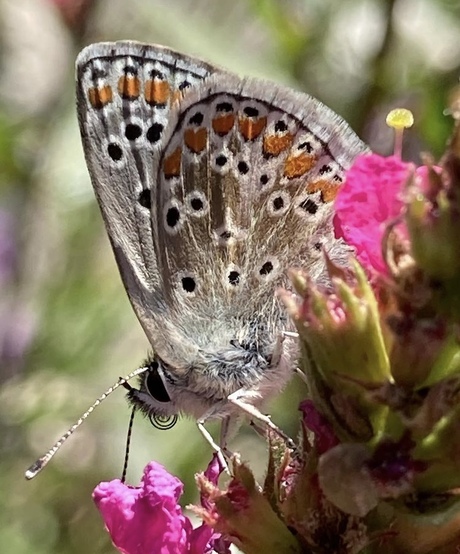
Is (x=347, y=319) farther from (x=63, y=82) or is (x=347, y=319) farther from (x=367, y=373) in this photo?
(x=63, y=82)

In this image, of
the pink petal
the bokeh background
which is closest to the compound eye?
the pink petal

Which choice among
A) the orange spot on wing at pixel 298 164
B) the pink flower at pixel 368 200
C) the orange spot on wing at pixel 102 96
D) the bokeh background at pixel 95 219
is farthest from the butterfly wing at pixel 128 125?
the bokeh background at pixel 95 219

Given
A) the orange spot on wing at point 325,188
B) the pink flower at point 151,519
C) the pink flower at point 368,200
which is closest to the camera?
the pink flower at point 368,200

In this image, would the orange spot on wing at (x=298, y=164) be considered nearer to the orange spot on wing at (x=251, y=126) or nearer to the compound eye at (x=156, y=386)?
the orange spot on wing at (x=251, y=126)

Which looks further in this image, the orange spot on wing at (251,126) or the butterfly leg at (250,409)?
the orange spot on wing at (251,126)

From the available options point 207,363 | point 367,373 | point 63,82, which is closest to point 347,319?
point 367,373

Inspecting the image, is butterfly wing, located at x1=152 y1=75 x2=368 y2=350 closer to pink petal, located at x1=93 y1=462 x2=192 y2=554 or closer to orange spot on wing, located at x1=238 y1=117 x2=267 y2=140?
orange spot on wing, located at x1=238 y1=117 x2=267 y2=140

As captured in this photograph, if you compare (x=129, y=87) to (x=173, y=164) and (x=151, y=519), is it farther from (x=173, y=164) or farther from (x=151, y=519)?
(x=151, y=519)
